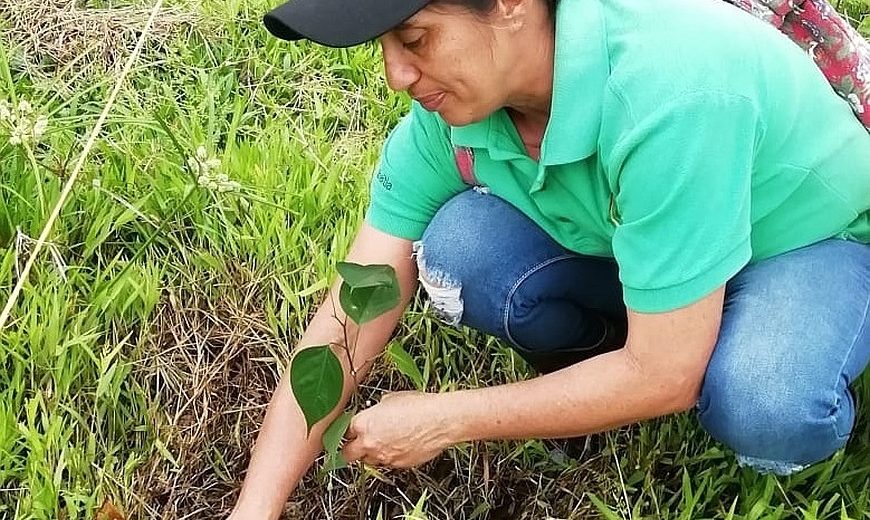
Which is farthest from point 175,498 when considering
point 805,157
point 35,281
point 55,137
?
point 805,157

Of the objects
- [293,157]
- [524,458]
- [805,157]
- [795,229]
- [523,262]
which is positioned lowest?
[524,458]

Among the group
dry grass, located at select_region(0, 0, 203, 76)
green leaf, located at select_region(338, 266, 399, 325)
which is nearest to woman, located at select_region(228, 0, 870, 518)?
green leaf, located at select_region(338, 266, 399, 325)

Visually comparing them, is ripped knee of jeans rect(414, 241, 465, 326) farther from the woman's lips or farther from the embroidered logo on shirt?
the woman's lips

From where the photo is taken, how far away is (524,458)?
5.57ft

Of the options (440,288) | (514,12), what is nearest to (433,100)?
(514,12)

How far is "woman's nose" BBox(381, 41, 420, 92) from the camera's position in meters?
1.19

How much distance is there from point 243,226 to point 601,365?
79 cm

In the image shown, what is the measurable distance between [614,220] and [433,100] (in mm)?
272

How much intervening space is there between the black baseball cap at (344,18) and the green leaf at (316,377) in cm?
31

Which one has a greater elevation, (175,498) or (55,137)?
(55,137)

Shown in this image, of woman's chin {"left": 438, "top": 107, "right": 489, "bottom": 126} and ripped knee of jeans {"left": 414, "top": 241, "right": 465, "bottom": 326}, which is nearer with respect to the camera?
woman's chin {"left": 438, "top": 107, "right": 489, "bottom": 126}

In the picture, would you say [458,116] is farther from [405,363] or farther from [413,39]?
[405,363]

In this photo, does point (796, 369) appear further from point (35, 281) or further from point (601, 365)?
point (35, 281)

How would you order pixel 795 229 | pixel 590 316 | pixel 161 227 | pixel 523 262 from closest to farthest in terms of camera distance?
pixel 795 229, pixel 523 262, pixel 590 316, pixel 161 227
